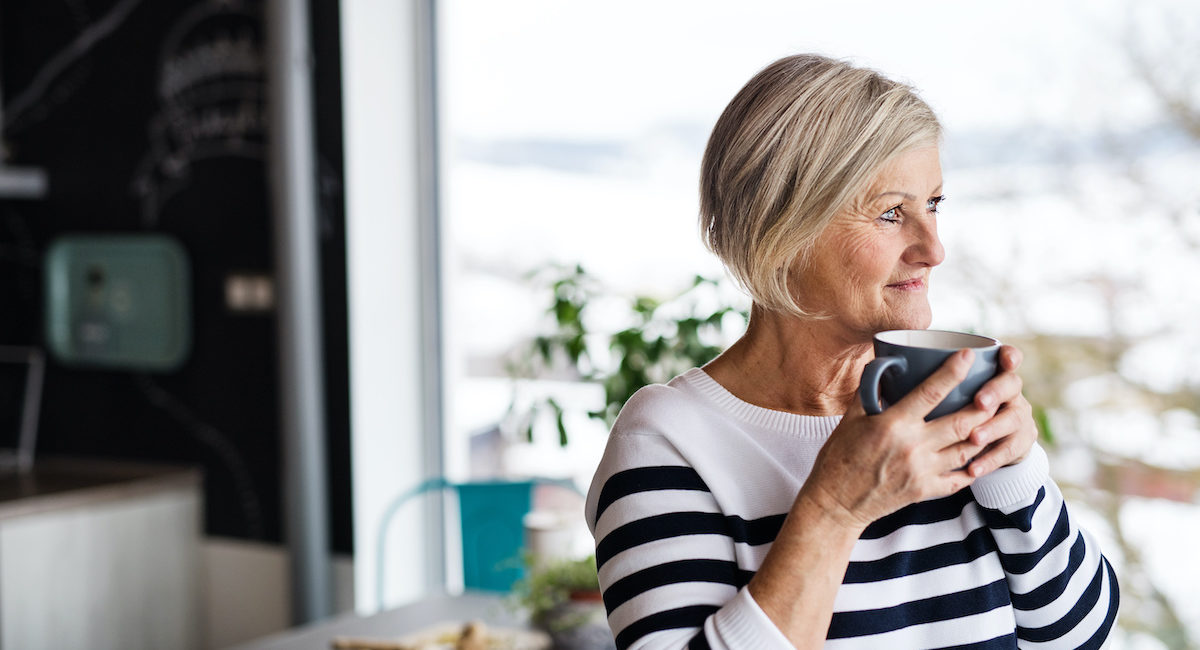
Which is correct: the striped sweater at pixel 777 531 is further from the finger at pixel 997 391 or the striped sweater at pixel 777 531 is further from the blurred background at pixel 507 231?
the blurred background at pixel 507 231

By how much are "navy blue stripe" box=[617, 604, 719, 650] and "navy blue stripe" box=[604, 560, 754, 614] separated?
2 cm

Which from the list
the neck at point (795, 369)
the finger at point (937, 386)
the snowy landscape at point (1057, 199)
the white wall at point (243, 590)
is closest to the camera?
the finger at point (937, 386)

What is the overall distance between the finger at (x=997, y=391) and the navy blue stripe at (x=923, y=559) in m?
0.17

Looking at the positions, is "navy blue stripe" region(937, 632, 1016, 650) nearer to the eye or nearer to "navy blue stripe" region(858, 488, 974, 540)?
"navy blue stripe" region(858, 488, 974, 540)

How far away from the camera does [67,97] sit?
12.6 ft

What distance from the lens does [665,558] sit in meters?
0.89

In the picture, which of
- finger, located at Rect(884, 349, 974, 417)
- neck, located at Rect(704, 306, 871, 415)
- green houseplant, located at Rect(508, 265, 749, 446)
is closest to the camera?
finger, located at Rect(884, 349, 974, 417)

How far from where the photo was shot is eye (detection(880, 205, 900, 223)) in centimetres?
95

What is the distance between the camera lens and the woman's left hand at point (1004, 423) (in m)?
0.85

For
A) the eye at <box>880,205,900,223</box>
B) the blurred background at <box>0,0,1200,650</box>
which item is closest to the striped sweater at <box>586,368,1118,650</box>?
the eye at <box>880,205,900,223</box>

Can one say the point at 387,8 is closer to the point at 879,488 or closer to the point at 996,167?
the point at 996,167

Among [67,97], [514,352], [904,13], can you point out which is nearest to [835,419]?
[904,13]

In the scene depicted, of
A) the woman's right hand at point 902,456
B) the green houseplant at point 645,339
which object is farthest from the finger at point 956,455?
the green houseplant at point 645,339

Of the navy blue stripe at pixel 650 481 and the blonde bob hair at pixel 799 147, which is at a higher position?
the blonde bob hair at pixel 799 147
